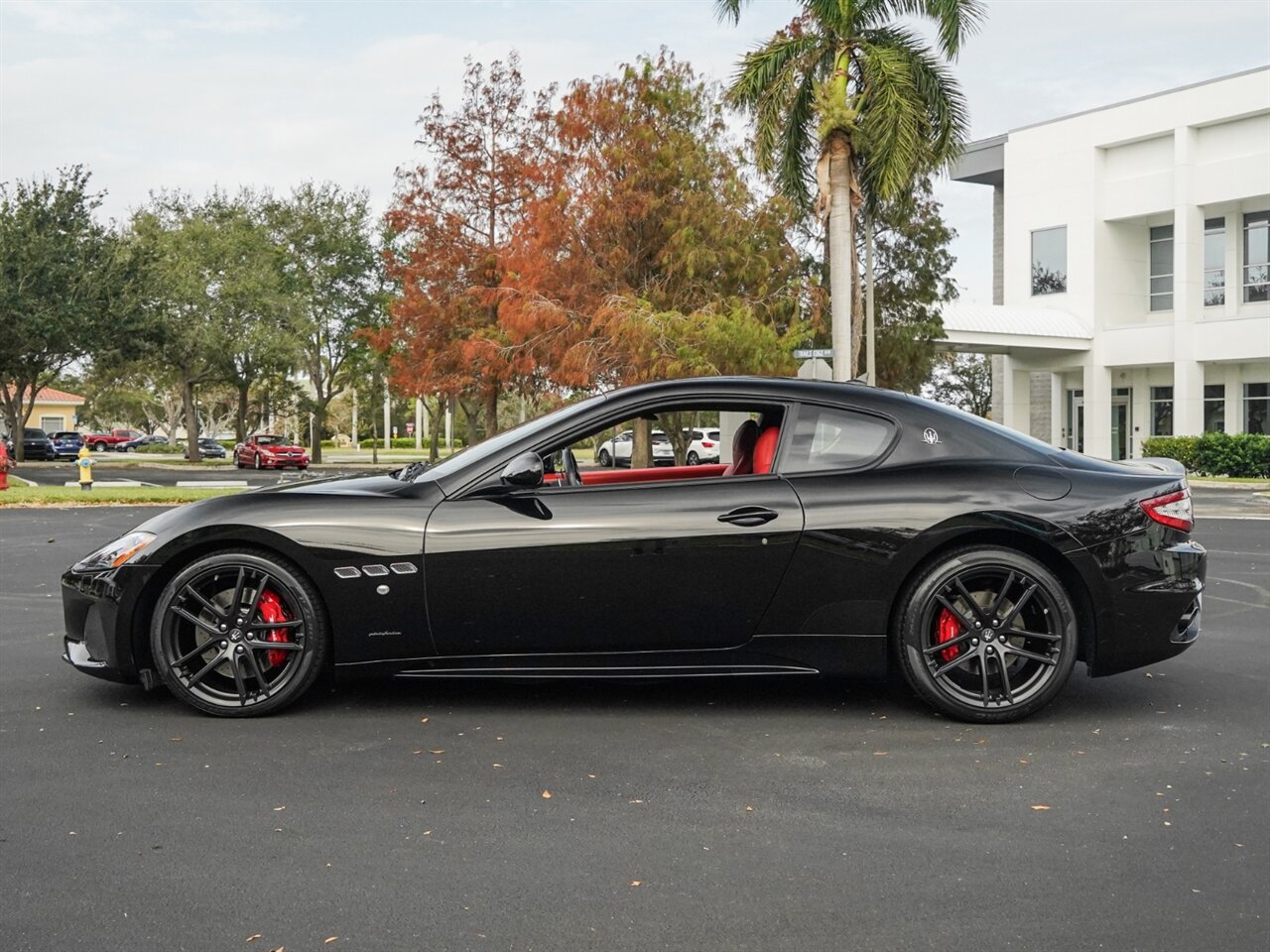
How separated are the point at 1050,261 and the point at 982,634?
38.1 metres

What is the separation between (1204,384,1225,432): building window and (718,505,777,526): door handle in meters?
35.6

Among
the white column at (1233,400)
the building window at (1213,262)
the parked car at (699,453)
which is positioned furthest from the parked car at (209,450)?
the white column at (1233,400)

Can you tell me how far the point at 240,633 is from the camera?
516 centimetres

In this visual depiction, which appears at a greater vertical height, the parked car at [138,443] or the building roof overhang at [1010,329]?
the building roof overhang at [1010,329]

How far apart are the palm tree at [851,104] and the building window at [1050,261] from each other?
18953 millimetres

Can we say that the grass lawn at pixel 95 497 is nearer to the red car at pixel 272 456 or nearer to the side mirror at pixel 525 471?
the side mirror at pixel 525 471

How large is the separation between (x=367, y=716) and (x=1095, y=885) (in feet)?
10.1

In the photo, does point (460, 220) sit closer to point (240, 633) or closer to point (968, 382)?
point (240, 633)

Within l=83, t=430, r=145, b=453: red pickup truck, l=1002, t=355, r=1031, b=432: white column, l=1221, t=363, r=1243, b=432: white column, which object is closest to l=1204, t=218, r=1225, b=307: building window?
l=1221, t=363, r=1243, b=432: white column

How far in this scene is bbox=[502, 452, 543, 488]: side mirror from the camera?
5.05 metres

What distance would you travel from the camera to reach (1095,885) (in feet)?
11.1

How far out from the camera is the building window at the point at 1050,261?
131 ft

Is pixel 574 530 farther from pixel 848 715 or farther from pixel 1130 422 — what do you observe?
pixel 1130 422

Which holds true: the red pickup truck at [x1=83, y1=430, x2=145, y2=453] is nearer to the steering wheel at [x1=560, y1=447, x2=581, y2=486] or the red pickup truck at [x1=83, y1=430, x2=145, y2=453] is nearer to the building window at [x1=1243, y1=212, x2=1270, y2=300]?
the building window at [x1=1243, y1=212, x2=1270, y2=300]
